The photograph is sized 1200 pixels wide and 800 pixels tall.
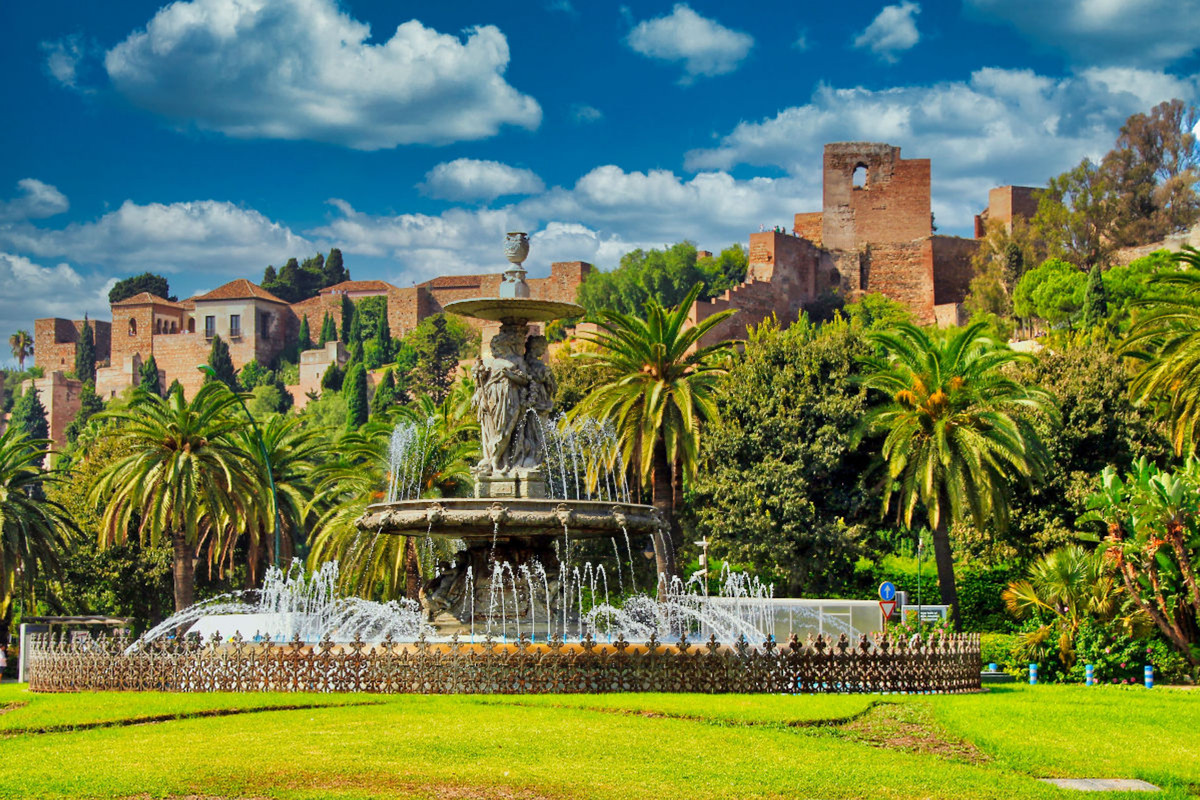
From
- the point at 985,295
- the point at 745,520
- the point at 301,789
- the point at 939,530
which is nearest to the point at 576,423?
the point at 745,520

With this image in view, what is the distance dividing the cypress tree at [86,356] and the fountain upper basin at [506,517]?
12545 cm

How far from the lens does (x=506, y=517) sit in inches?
678

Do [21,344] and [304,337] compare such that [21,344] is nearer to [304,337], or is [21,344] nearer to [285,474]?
[304,337]

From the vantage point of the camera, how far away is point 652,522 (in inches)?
727

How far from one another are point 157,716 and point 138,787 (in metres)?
3.87

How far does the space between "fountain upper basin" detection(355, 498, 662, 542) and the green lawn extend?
2961 millimetres

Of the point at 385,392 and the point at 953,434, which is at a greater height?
the point at 385,392

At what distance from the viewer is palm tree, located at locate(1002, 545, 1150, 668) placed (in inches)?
958

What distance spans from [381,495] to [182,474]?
196 inches

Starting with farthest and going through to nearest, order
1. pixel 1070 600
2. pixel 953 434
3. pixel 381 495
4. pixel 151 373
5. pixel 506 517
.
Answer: pixel 151 373, pixel 381 495, pixel 953 434, pixel 1070 600, pixel 506 517

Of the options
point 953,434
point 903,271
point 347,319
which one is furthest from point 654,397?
point 347,319

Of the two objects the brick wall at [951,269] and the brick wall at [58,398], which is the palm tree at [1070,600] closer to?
the brick wall at [951,269]

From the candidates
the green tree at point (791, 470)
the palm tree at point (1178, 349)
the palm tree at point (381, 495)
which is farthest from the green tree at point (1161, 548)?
the palm tree at point (381, 495)

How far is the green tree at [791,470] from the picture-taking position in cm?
3638
